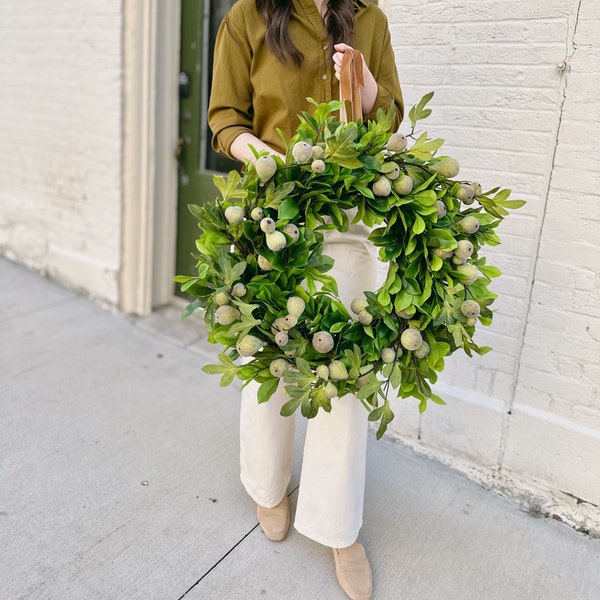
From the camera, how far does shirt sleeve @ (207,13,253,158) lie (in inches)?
69.0

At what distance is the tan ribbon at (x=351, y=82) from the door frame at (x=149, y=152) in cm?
214

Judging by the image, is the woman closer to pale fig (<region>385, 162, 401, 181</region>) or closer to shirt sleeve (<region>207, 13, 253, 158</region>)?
shirt sleeve (<region>207, 13, 253, 158</region>)

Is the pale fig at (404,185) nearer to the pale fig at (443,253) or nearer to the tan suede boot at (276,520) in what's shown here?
the pale fig at (443,253)

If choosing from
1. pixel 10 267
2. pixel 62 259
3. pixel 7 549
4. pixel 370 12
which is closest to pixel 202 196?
pixel 62 259

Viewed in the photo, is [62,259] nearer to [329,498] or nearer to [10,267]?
[10,267]

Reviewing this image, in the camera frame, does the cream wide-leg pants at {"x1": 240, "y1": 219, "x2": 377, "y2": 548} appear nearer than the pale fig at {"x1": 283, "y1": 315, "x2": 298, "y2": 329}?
No

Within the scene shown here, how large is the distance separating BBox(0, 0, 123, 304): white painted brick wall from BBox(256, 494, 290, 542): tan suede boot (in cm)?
211

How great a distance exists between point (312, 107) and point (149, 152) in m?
1.98

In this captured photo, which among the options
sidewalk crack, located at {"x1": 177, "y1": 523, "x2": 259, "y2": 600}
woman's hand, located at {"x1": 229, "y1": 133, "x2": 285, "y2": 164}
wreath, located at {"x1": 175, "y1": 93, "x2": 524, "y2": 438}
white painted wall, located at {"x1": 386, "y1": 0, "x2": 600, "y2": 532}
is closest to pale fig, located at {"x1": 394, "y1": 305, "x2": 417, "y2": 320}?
wreath, located at {"x1": 175, "y1": 93, "x2": 524, "y2": 438}

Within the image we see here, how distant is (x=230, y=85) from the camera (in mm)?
1777

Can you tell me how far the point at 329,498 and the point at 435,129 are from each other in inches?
55.5

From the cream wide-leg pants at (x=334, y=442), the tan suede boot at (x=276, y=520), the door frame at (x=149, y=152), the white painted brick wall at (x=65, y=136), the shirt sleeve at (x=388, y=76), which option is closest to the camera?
the cream wide-leg pants at (x=334, y=442)

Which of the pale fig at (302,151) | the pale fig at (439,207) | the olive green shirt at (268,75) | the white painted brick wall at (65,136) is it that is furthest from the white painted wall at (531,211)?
the white painted brick wall at (65,136)

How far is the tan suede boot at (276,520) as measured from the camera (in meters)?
2.00
